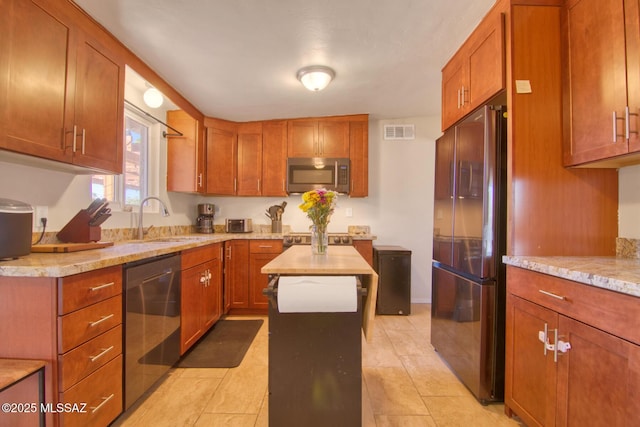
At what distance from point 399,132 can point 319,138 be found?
3.68 feet

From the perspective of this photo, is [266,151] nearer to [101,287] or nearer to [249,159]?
[249,159]

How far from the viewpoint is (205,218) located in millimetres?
3668

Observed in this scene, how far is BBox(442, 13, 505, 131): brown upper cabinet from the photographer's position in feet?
5.48

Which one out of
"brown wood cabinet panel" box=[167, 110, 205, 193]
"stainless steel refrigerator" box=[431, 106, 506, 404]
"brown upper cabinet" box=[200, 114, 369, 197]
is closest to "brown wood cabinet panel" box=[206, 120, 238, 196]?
"brown upper cabinet" box=[200, 114, 369, 197]

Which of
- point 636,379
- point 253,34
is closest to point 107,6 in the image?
Answer: point 253,34

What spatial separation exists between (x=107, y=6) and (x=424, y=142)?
3.44m

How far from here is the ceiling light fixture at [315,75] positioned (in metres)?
2.41

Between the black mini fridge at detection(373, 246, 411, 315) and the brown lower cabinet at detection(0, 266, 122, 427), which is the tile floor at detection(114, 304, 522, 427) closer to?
the brown lower cabinet at detection(0, 266, 122, 427)

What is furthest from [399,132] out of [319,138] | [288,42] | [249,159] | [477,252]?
[477,252]

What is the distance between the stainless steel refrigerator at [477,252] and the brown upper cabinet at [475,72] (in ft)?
0.49

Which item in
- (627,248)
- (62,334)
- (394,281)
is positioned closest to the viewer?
(62,334)

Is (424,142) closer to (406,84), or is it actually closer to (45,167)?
(406,84)

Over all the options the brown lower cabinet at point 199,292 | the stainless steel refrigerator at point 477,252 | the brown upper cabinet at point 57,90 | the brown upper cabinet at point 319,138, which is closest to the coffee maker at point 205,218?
the brown lower cabinet at point 199,292

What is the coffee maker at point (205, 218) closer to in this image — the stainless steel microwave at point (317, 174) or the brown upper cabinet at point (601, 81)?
the stainless steel microwave at point (317, 174)
